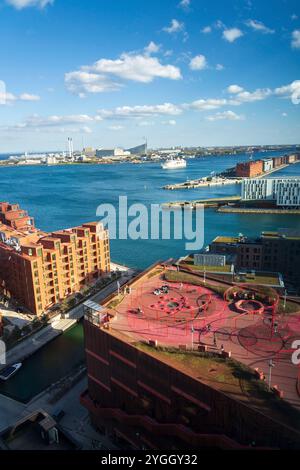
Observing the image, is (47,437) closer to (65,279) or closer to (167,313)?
(167,313)

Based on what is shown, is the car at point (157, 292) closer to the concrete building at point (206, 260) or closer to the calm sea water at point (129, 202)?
the concrete building at point (206, 260)

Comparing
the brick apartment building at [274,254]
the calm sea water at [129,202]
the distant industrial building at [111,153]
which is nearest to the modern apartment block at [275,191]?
the calm sea water at [129,202]

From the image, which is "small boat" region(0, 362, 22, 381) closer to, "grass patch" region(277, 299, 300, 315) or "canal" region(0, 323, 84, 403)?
"canal" region(0, 323, 84, 403)

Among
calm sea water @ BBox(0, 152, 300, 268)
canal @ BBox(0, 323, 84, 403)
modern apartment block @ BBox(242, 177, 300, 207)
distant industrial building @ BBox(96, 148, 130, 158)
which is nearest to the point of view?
canal @ BBox(0, 323, 84, 403)

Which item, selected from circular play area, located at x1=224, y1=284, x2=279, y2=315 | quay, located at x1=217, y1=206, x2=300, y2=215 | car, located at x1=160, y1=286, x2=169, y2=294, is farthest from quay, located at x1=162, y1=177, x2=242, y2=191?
circular play area, located at x1=224, y1=284, x2=279, y2=315

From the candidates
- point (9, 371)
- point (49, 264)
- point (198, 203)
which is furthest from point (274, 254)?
point (198, 203)

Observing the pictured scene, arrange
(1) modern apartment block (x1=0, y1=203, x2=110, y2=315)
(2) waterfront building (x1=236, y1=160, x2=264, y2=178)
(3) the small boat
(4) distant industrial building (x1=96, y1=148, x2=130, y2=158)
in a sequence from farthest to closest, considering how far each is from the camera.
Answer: (4) distant industrial building (x1=96, y1=148, x2=130, y2=158) < (2) waterfront building (x1=236, y1=160, x2=264, y2=178) < (1) modern apartment block (x1=0, y1=203, x2=110, y2=315) < (3) the small boat
